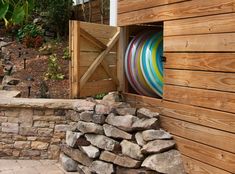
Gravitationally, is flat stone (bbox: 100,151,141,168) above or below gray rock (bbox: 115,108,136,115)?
below

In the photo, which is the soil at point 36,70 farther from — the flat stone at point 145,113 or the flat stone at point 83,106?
the flat stone at point 145,113

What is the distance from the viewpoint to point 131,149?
379 centimetres

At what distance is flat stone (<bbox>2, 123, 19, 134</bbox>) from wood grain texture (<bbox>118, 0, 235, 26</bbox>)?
2.09m

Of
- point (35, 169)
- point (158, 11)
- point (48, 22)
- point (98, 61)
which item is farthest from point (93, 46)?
point (48, 22)

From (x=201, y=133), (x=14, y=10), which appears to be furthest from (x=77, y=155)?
(x=14, y=10)

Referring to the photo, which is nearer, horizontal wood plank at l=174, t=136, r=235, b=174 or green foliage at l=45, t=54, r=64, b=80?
horizontal wood plank at l=174, t=136, r=235, b=174

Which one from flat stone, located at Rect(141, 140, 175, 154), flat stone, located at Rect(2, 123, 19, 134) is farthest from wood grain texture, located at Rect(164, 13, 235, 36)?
flat stone, located at Rect(2, 123, 19, 134)

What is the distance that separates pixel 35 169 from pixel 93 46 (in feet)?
5.86

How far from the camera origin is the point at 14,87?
6371mm

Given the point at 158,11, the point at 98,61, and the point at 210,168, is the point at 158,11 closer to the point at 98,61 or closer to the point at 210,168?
the point at 98,61

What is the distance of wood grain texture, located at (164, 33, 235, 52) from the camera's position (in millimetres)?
2926

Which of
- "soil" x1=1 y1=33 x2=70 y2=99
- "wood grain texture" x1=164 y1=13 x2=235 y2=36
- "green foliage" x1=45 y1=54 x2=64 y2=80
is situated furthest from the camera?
"green foliage" x1=45 y1=54 x2=64 y2=80

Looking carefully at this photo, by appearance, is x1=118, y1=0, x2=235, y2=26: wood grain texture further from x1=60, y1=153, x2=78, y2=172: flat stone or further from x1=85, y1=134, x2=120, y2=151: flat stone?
x1=60, y1=153, x2=78, y2=172: flat stone

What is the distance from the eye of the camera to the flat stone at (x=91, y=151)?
413 cm
